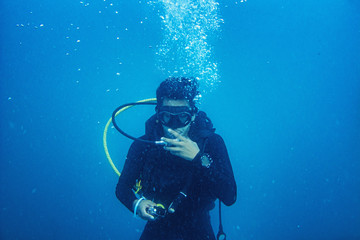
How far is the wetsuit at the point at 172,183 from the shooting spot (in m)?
2.37

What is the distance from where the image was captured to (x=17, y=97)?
15.4 metres

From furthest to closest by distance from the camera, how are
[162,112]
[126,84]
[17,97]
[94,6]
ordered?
[17,97]
[94,6]
[126,84]
[162,112]

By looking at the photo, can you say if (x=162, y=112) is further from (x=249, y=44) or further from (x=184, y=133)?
(x=249, y=44)

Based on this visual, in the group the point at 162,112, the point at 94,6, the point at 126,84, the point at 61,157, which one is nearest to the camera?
the point at 162,112

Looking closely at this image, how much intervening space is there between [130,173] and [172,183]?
1.62 ft

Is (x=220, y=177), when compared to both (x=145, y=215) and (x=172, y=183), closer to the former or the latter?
(x=172, y=183)

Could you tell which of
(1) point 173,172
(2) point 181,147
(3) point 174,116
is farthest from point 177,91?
(1) point 173,172

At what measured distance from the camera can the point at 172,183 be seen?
2.37 meters

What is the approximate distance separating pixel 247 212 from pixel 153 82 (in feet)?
32.5

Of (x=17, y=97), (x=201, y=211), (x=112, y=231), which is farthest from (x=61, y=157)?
(x=201, y=211)

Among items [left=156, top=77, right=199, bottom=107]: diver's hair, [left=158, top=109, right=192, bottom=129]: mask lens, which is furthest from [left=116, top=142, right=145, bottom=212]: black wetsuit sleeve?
[left=156, top=77, right=199, bottom=107]: diver's hair

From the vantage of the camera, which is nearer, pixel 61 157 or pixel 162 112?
pixel 162 112

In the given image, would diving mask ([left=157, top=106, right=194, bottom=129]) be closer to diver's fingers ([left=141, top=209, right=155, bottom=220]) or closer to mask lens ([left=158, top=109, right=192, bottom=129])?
mask lens ([left=158, top=109, right=192, bottom=129])

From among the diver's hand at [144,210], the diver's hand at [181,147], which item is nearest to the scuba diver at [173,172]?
the diver's hand at [144,210]
